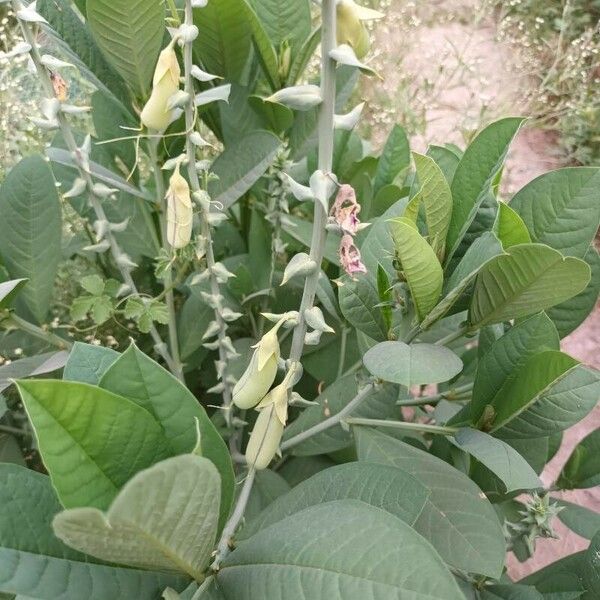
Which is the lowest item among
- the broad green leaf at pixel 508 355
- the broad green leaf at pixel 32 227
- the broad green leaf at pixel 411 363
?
the broad green leaf at pixel 508 355

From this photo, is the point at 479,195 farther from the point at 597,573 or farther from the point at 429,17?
the point at 429,17

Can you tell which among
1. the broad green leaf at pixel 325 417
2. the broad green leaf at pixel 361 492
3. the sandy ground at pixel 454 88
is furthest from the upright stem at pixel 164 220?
the sandy ground at pixel 454 88

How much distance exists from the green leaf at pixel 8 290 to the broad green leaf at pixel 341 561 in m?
0.35

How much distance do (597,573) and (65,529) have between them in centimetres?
61

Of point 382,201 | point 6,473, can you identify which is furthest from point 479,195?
point 6,473

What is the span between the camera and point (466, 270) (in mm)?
548

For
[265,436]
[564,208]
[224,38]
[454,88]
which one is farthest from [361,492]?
[454,88]

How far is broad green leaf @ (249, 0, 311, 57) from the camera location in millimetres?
805

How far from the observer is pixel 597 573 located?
27.6 inches

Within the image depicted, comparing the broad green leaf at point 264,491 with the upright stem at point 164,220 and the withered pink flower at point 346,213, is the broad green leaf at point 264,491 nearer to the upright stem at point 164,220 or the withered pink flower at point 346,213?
the upright stem at point 164,220

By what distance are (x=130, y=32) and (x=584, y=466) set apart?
0.80 m

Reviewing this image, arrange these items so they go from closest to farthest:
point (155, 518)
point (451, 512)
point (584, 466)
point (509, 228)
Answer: point (155, 518) → point (509, 228) → point (451, 512) → point (584, 466)

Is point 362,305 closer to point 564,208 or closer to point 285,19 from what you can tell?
point 564,208

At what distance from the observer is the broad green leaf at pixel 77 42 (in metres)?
0.68
